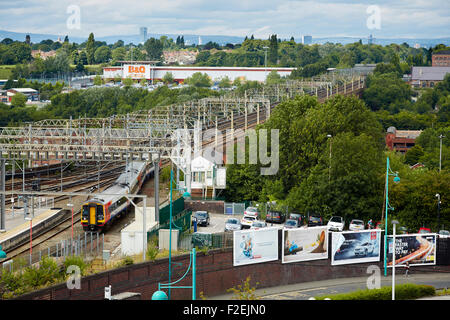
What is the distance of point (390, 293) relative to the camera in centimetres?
1855

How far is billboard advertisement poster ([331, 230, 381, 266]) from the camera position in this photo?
884 inches

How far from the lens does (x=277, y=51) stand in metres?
139

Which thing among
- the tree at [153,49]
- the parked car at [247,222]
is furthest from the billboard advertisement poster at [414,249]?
the tree at [153,49]

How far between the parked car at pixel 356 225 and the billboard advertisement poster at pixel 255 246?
175 inches

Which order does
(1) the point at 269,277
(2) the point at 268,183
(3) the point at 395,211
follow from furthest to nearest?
(2) the point at 268,183
(3) the point at 395,211
(1) the point at 269,277

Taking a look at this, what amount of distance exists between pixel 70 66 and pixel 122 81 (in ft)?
29.8

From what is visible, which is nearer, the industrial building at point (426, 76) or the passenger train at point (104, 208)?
the passenger train at point (104, 208)

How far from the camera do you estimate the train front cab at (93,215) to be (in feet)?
79.1

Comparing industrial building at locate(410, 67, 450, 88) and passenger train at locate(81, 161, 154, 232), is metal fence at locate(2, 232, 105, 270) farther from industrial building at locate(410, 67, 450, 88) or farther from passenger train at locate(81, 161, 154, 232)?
industrial building at locate(410, 67, 450, 88)

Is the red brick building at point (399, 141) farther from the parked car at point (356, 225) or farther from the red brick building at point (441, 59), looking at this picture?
the red brick building at point (441, 59)

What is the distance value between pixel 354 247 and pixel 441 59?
108 metres

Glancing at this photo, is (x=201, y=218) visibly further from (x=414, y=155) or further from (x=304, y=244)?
(x=414, y=155)
